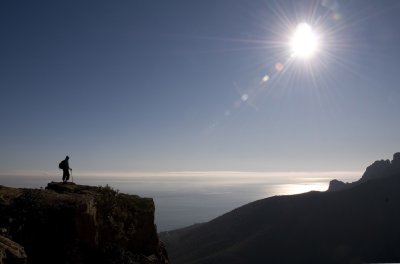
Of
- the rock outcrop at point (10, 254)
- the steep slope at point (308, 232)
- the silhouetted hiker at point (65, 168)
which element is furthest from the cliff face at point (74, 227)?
the steep slope at point (308, 232)

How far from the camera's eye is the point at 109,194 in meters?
20.0

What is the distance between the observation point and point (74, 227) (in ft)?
53.4

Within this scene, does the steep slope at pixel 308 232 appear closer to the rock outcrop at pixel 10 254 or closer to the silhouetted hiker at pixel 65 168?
the silhouetted hiker at pixel 65 168

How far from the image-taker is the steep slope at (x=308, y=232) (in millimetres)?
116938

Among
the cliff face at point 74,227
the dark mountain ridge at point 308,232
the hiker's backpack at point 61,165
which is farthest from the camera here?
the dark mountain ridge at point 308,232

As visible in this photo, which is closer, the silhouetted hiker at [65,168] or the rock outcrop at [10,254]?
the rock outcrop at [10,254]

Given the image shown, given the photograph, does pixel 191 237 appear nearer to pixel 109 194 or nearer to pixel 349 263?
pixel 349 263

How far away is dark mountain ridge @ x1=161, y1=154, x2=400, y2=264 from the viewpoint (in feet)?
384

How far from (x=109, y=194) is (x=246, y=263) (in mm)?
103495

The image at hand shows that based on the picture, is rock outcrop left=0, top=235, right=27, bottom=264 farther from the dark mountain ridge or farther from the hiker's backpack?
the dark mountain ridge

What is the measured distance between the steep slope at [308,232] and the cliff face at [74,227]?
103m

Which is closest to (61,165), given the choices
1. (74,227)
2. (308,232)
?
(74,227)

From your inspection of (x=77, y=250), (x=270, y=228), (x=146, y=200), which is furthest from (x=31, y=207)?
(x=270, y=228)

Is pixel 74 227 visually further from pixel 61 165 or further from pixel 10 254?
pixel 61 165
